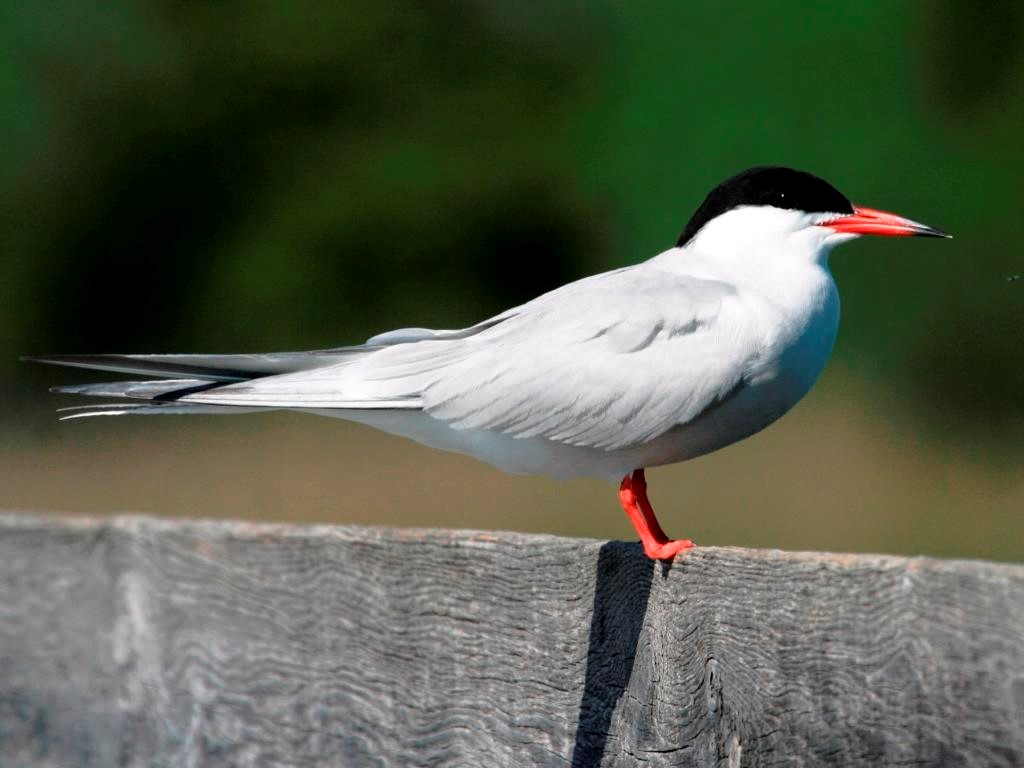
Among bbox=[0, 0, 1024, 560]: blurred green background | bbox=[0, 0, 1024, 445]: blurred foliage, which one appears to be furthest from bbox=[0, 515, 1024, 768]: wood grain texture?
bbox=[0, 0, 1024, 445]: blurred foliage

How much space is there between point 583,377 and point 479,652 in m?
0.58

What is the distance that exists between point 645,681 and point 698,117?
27.2ft

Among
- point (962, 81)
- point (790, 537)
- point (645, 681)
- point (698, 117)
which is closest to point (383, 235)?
point (698, 117)

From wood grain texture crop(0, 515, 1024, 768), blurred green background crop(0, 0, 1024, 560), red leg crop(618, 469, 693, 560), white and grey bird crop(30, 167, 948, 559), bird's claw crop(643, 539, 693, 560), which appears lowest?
wood grain texture crop(0, 515, 1024, 768)

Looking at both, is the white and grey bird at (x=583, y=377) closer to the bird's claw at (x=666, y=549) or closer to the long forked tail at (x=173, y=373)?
the long forked tail at (x=173, y=373)

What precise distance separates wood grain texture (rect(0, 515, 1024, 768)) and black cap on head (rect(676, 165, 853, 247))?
1047 mm

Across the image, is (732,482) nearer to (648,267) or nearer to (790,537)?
(790,537)

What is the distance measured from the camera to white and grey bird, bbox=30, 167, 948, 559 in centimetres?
271

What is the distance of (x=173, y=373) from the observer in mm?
2695

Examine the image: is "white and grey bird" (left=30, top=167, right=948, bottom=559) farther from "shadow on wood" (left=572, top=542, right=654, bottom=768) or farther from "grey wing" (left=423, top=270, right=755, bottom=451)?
"shadow on wood" (left=572, top=542, right=654, bottom=768)

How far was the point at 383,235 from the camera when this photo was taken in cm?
1298

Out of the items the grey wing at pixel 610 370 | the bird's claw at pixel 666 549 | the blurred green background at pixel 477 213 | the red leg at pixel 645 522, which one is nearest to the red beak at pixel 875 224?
the grey wing at pixel 610 370

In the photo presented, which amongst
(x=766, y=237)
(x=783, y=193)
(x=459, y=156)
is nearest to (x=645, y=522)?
(x=766, y=237)

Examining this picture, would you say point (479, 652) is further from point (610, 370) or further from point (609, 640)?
point (610, 370)
